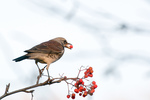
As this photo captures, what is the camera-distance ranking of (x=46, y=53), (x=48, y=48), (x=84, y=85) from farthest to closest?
(x=48, y=48) < (x=46, y=53) < (x=84, y=85)

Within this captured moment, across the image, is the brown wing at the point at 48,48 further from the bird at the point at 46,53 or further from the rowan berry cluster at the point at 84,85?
the rowan berry cluster at the point at 84,85

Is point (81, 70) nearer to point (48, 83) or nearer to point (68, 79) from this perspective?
point (68, 79)

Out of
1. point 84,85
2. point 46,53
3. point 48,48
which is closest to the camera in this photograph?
point 84,85

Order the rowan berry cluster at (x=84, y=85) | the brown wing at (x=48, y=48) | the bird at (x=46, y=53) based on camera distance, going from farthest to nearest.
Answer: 1. the brown wing at (x=48, y=48)
2. the bird at (x=46, y=53)
3. the rowan berry cluster at (x=84, y=85)

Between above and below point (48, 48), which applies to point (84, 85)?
below

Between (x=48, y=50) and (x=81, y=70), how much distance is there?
1837mm

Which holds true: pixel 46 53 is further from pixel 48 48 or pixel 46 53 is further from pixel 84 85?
pixel 84 85

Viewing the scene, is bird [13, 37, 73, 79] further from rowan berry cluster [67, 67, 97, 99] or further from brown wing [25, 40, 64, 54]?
rowan berry cluster [67, 67, 97, 99]

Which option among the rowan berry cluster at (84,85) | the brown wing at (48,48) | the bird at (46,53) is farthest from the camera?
the brown wing at (48,48)

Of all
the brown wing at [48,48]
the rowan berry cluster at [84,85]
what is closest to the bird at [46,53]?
the brown wing at [48,48]

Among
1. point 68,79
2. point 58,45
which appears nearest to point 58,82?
point 68,79

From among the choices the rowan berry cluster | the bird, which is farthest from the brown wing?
the rowan berry cluster

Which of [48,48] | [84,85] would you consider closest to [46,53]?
[48,48]

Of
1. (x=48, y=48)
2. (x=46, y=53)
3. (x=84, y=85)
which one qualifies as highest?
(x=48, y=48)
